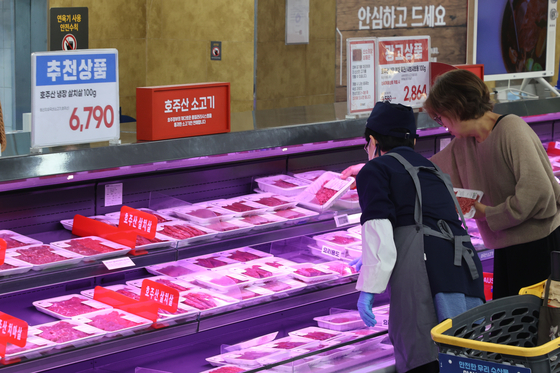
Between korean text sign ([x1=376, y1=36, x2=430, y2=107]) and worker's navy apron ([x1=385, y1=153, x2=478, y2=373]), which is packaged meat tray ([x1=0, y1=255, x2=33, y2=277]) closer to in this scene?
worker's navy apron ([x1=385, y1=153, x2=478, y2=373])

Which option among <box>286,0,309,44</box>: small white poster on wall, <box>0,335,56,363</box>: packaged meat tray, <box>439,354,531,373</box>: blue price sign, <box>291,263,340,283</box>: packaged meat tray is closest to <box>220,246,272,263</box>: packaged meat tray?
<box>291,263,340,283</box>: packaged meat tray

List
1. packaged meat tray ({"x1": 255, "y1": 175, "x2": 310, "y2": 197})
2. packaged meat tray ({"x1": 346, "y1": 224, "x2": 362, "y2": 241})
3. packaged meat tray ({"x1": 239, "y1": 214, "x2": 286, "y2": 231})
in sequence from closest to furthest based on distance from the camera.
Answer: packaged meat tray ({"x1": 239, "y1": 214, "x2": 286, "y2": 231}) < packaged meat tray ({"x1": 255, "y1": 175, "x2": 310, "y2": 197}) < packaged meat tray ({"x1": 346, "y1": 224, "x2": 362, "y2": 241})

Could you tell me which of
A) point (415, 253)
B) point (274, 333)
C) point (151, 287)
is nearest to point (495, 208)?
point (415, 253)

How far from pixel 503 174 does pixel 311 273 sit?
1.09m

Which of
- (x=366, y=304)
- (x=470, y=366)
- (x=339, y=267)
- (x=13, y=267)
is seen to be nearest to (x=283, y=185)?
(x=339, y=267)

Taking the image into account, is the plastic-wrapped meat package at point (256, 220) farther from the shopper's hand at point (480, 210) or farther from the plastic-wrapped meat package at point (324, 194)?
the shopper's hand at point (480, 210)

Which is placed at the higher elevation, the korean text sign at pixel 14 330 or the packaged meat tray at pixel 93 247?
the packaged meat tray at pixel 93 247

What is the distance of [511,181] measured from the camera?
324 cm

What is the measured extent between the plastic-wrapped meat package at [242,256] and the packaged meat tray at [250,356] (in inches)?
25.0

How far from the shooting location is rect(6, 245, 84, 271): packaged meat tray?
2.59 meters

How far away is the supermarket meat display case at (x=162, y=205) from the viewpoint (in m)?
2.57

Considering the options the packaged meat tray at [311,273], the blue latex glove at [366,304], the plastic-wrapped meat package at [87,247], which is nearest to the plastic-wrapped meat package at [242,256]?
the packaged meat tray at [311,273]

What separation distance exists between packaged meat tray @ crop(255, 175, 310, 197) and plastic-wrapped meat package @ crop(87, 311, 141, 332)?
1.28m

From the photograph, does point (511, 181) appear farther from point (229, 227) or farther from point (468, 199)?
point (229, 227)
